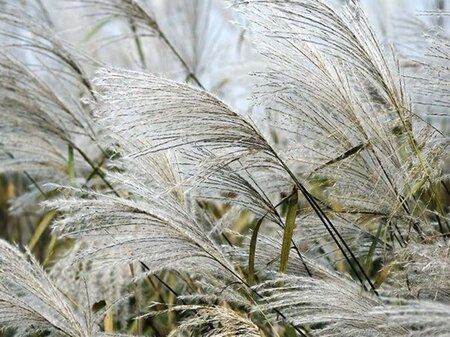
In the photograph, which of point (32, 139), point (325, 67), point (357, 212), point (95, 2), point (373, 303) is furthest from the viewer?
point (95, 2)

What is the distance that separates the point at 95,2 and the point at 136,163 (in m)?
1.11

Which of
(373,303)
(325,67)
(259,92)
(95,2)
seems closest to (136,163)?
(259,92)

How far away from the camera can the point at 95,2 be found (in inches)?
124

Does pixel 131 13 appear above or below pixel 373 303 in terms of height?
above

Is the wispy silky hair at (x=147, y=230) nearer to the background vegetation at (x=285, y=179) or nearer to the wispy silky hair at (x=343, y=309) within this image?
the background vegetation at (x=285, y=179)

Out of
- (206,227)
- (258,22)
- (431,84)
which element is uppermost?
(258,22)

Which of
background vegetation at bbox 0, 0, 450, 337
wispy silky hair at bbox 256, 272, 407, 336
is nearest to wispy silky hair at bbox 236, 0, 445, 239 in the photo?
background vegetation at bbox 0, 0, 450, 337

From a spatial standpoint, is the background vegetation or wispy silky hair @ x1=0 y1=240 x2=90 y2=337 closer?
the background vegetation

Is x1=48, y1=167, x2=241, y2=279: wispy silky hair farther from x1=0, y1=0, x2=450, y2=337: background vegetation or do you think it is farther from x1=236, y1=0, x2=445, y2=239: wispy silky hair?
x1=236, y1=0, x2=445, y2=239: wispy silky hair

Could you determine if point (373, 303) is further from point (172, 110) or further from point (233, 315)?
point (172, 110)

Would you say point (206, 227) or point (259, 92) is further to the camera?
point (206, 227)

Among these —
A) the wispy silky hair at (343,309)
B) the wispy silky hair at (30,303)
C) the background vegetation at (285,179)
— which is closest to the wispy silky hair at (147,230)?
the background vegetation at (285,179)

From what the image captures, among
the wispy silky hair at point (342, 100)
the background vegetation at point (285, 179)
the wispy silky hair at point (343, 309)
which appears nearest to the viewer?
the wispy silky hair at point (343, 309)

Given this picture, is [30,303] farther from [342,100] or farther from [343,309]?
[342,100]
